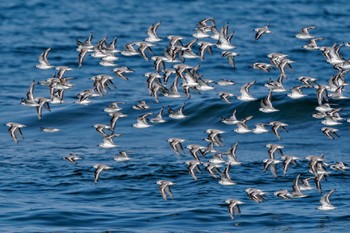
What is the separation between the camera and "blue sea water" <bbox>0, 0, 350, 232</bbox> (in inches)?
1204

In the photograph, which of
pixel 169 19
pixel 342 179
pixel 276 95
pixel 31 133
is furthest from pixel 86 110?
pixel 169 19

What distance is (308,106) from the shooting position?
45188mm

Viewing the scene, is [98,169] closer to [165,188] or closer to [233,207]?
[165,188]

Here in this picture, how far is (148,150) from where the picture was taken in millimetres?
38062

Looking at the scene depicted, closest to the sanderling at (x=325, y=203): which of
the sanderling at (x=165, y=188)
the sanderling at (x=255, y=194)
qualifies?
the sanderling at (x=255, y=194)

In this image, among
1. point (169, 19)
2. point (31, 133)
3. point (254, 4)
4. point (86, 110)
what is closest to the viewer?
point (31, 133)

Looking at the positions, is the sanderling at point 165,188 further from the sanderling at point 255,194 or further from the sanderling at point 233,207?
the sanderling at point 255,194

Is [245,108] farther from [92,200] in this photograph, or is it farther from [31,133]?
[92,200]

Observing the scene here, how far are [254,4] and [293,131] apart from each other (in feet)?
122

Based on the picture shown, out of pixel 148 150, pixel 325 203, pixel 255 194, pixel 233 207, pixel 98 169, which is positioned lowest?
pixel 148 150

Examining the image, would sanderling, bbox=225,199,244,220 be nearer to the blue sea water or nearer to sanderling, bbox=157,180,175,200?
the blue sea water

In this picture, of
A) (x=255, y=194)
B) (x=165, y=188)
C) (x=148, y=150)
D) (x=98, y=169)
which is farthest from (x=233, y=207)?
(x=148, y=150)

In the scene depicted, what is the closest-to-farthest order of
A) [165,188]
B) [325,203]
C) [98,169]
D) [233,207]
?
[233,207] < [325,203] < [165,188] < [98,169]

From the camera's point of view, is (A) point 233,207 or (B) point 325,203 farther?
(B) point 325,203
